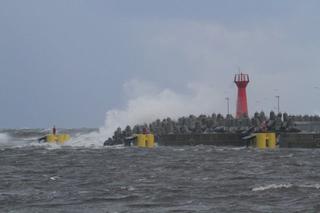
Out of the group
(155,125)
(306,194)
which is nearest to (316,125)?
(155,125)

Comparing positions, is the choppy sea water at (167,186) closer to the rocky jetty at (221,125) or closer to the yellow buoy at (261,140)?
the yellow buoy at (261,140)

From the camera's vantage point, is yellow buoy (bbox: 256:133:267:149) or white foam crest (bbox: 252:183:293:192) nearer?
white foam crest (bbox: 252:183:293:192)

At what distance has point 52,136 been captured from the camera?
208 ft

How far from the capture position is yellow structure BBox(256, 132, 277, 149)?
144 feet

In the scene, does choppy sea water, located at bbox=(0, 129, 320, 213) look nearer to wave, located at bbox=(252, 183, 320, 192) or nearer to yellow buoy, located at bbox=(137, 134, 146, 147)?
wave, located at bbox=(252, 183, 320, 192)

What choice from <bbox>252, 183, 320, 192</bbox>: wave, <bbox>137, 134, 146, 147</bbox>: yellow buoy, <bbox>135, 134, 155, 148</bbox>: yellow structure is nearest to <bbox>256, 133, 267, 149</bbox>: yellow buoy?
<bbox>135, 134, 155, 148</bbox>: yellow structure

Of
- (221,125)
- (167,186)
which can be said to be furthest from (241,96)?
(167,186)

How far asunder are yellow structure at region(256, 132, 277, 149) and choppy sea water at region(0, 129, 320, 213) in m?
12.7

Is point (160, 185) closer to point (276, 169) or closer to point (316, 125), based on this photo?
point (276, 169)

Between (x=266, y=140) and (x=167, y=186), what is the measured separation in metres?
24.1

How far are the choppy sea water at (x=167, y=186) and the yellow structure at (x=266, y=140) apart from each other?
1270 cm

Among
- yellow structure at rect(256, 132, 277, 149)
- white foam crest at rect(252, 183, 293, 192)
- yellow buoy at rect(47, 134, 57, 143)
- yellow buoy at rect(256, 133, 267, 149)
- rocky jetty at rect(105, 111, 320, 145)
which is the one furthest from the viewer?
yellow buoy at rect(47, 134, 57, 143)

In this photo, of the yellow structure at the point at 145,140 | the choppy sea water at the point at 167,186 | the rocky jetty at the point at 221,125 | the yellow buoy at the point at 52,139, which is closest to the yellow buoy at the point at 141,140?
the yellow structure at the point at 145,140

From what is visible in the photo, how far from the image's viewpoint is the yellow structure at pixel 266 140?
44.0 m
